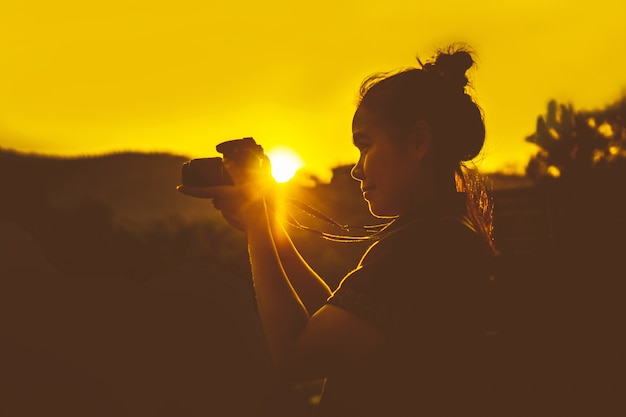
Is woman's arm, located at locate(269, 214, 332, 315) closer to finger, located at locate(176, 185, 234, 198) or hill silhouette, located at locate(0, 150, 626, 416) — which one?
finger, located at locate(176, 185, 234, 198)

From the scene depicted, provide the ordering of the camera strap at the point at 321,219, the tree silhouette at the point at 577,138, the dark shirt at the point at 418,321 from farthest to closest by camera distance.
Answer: the tree silhouette at the point at 577,138 → the camera strap at the point at 321,219 → the dark shirt at the point at 418,321

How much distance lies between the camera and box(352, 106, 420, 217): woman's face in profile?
124 centimetres

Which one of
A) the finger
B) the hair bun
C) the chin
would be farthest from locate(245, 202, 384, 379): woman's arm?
the hair bun

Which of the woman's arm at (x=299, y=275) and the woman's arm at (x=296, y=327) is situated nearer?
the woman's arm at (x=296, y=327)

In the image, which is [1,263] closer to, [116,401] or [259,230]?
[116,401]

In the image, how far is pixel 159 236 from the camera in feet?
43.2

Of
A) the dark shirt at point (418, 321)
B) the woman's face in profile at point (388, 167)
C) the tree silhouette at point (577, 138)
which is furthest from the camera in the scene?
the tree silhouette at point (577, 138)

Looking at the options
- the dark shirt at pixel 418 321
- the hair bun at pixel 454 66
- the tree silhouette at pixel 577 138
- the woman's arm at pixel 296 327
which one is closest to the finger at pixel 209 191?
the woman's arm at pixel 296 327

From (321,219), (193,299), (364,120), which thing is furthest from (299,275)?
(193,299)

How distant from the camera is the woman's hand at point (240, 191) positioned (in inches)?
49.7

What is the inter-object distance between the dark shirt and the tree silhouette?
21.4 metres

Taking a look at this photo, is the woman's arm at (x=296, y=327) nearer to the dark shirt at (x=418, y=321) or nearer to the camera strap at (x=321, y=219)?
the dark shirt at (x=418, y=321)

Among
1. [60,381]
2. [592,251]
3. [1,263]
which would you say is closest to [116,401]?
[60,381]

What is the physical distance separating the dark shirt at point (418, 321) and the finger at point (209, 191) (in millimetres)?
332
